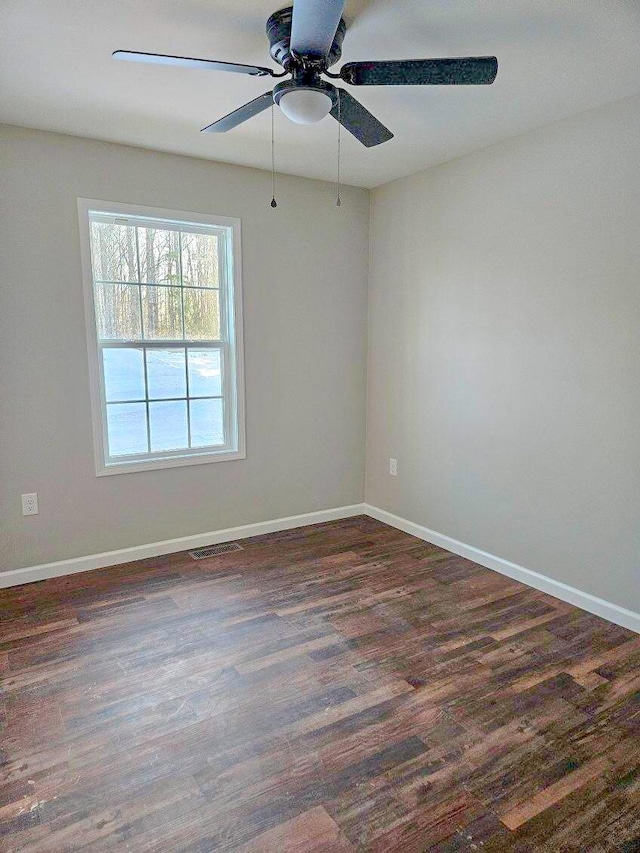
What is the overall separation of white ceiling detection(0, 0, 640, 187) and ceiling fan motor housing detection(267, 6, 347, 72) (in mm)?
39

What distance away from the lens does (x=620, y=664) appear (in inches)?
92.4

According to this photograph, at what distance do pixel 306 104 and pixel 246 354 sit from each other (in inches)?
80.3

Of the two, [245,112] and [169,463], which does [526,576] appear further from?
[245,112]

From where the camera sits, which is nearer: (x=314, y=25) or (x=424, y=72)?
(x=314, y=25)

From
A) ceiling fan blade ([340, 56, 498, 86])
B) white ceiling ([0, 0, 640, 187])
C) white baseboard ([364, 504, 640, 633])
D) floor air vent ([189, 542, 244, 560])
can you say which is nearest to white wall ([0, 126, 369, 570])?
floor air vent ([189, 542, 244, 560])

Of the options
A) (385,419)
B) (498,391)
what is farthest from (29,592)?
(498,391)

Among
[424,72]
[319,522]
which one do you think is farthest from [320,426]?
[424,72]

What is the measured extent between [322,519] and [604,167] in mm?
2888

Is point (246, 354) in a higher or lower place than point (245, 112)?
lower

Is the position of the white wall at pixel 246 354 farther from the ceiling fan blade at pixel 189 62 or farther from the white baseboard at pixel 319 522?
the ceiling fan blade at pixel 189 62

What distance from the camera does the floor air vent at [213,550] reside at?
11.6 feet

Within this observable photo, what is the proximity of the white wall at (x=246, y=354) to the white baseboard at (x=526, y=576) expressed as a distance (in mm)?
641

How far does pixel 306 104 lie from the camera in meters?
1.83

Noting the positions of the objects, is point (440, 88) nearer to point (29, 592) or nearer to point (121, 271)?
point (121, 271)
